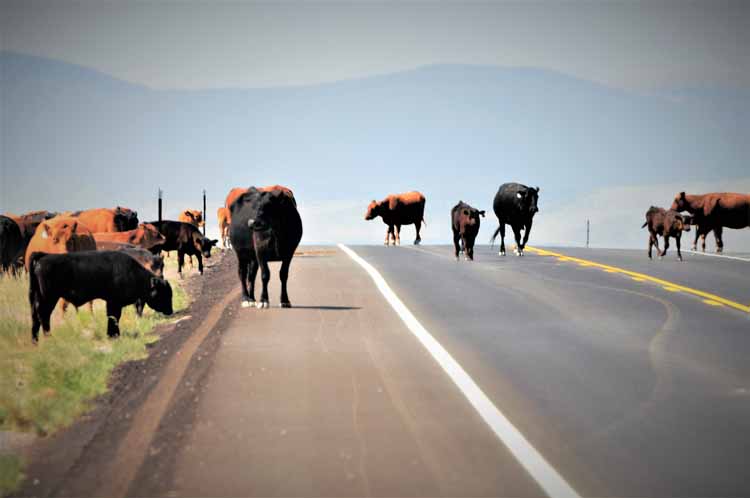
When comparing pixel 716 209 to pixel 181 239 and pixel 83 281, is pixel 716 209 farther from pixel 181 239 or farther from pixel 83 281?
pixel 83 281

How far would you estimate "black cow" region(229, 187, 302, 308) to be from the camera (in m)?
15.4

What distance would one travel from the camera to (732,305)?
58.1 feet

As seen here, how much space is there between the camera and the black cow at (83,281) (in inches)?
532

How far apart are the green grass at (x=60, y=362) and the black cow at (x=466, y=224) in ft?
40.1

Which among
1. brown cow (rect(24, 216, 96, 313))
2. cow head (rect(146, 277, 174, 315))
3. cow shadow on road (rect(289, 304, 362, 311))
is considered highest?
brown cow (rect(24, 216, 96, 313))

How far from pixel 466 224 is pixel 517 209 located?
460 cm

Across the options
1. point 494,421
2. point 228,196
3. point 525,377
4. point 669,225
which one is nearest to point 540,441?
point 494,421

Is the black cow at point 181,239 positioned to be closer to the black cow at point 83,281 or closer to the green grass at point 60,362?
the green grass at point 60,362

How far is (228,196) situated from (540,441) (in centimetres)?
1046

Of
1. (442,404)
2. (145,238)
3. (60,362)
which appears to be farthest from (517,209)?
(442,404)

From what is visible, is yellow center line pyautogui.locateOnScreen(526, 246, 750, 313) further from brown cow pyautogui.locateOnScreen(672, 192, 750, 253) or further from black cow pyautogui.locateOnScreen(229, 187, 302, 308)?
brown cow pyautogui.locateOnScreen(672, 192, 750, 253)

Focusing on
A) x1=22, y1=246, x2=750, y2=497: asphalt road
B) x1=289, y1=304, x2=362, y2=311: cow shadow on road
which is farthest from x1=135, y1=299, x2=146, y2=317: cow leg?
x1=289, y1=304, x2=362, y2=311: cow shadow on road

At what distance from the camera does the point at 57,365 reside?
11789 millimetres

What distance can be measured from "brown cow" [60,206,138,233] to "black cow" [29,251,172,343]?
477 inches
